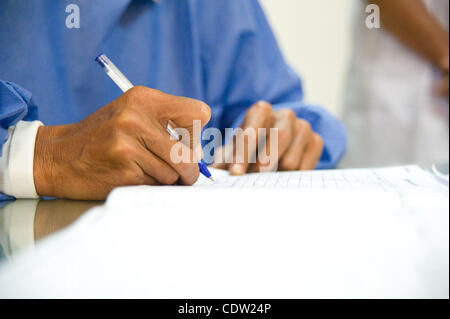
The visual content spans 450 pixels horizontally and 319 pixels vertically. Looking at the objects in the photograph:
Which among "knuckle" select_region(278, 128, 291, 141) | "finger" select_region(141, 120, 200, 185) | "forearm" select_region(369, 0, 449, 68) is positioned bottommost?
"knuckle" select_region(278, 128, 291, 141)

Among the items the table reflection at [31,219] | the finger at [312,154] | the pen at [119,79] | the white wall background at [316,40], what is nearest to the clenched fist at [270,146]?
the finger at [312,154]

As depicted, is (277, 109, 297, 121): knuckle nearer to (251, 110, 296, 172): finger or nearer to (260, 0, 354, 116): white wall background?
(251, 110, 296, 172): finger

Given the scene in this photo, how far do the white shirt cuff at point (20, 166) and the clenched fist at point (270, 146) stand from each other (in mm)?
234

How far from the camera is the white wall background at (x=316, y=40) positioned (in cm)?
128

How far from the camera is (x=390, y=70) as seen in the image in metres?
0.98

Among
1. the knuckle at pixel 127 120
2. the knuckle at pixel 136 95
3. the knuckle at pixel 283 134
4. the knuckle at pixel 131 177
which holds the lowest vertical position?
the knuckle at pixel 283 134

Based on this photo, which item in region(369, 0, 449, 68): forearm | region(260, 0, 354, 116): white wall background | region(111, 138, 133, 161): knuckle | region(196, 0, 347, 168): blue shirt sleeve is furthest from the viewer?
region(260, 0, 354, 116): white wall background

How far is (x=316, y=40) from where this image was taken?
131cm

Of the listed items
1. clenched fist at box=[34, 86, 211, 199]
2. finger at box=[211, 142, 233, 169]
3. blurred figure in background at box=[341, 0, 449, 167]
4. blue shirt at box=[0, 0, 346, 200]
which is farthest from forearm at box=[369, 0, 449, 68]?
clenched fist at box=[34, 86, 211, 199]

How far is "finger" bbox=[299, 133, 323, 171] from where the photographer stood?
24.8 inches

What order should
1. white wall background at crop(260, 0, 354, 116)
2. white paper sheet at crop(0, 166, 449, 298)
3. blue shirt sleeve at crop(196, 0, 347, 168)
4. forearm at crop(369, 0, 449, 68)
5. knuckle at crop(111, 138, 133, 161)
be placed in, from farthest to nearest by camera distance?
white wall background at crop(260, 0, 354, 116) → forearm at crop(369, 0, 449, 68) → blue shirt sleeve at crop(196, 0, 347, 168) → knuckle at crop(111, 138, 133, 161) → white paper sheet at crop(0, 166, 449, 298)

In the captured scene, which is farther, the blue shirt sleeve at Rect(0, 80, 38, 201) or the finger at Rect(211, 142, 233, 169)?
the finger at Rect(211, 142, 233, 169)

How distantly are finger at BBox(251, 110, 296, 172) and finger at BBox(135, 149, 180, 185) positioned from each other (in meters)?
0.22

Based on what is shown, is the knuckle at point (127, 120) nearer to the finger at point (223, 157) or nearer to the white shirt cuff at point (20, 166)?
the white shirt cuff at point (20, 166)
